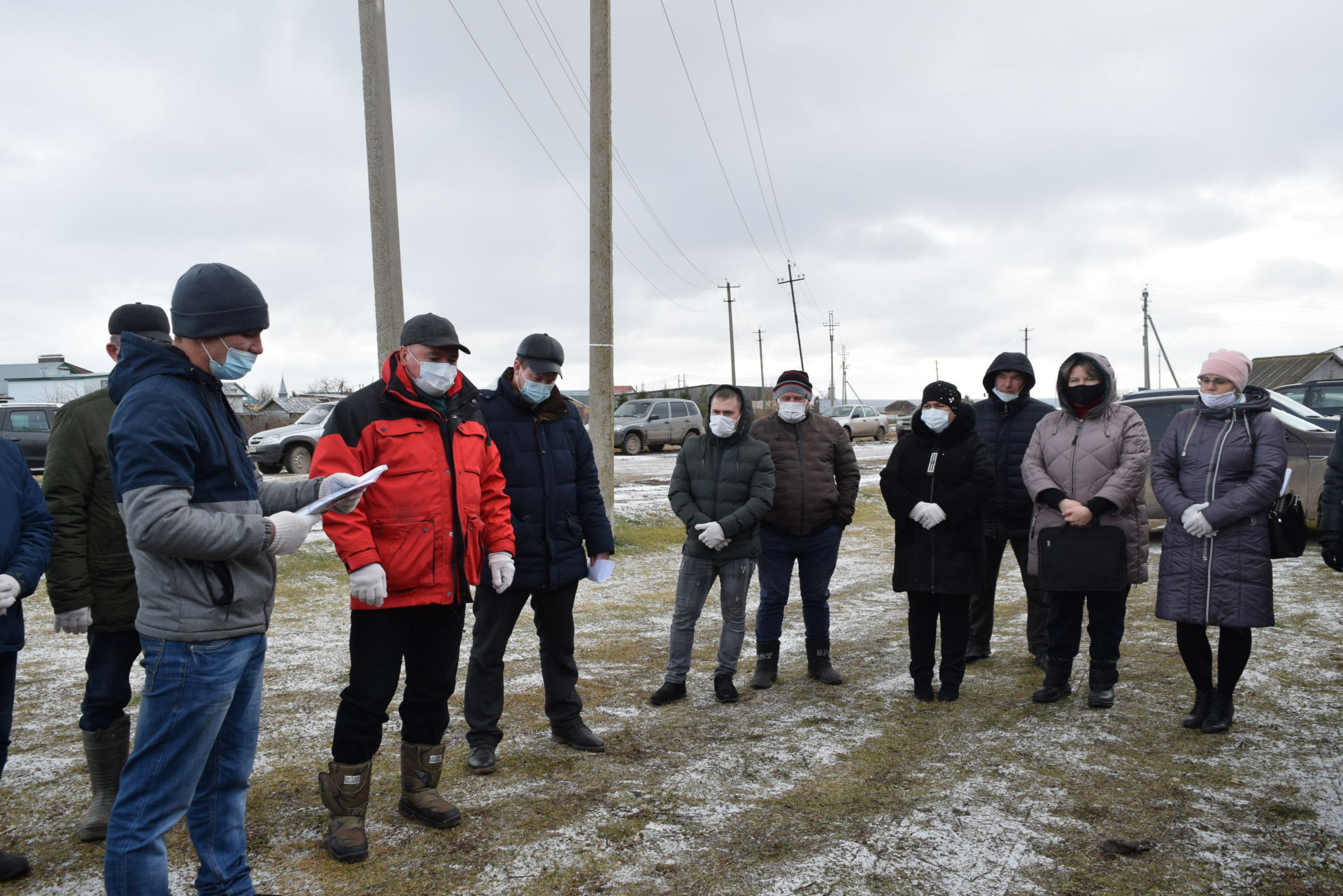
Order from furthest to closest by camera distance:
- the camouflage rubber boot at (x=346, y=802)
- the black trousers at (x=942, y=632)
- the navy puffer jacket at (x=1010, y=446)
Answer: the navy puffer jacket at (x=1010, y=446)
the black trousers at (x=942, y=632)
the camouflage rubber boot at (x=346, y=802)

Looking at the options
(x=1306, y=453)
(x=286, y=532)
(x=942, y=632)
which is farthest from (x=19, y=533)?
(x=1306, y=453)

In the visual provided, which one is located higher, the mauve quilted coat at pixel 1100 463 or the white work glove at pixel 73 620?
the mauve quilted coat at pixel 1100 463

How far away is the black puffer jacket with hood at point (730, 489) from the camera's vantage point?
507cm

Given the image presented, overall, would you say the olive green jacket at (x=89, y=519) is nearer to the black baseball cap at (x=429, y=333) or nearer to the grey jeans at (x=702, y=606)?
the black baseball cap at (x=429, y=333)

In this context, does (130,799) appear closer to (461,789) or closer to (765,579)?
(461,789)

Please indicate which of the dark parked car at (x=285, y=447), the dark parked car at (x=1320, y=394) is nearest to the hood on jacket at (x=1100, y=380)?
the dark parked car at (x=1320, y=394)

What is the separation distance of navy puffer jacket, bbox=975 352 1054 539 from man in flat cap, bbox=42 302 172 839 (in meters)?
4.60

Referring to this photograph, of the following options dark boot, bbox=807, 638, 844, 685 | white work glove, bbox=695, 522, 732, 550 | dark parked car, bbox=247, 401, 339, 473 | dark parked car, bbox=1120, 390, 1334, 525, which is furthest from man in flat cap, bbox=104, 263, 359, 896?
dark parked car, bbox=247, 401, 339, 473

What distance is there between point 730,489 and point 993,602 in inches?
82.5

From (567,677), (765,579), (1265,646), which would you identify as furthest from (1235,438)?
(567,677)

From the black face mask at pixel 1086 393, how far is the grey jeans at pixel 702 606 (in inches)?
79.0

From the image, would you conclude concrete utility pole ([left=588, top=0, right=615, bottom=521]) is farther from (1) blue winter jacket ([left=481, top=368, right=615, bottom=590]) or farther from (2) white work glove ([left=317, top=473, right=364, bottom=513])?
(2) white work glove ([left=317, top=473, right=364, bottom=513])

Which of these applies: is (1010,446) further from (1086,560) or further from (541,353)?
(541,353)

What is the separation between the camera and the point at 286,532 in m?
2.56
